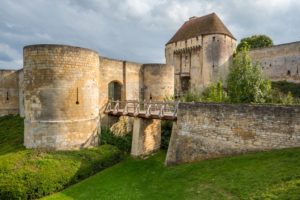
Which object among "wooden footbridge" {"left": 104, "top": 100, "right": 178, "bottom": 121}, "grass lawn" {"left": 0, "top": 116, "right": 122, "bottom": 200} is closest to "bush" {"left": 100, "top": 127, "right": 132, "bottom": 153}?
"grass lawn" {"left": 0, "top": 116, "right": 122, "bottom": 200}

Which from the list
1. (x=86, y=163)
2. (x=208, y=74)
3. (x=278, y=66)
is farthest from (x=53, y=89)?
(x=278, y=66)

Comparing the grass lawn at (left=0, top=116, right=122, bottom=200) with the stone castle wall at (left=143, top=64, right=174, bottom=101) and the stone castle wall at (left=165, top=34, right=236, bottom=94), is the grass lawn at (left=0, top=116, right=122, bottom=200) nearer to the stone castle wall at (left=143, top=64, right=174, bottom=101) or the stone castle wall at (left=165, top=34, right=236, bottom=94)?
the stone castle wall at (left=143, top=64, right=174, bottom=101)

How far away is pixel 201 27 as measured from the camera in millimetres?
29453

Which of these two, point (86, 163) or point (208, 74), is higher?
point (208, 74)

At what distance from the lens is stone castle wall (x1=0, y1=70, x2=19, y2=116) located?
19484 millimetres

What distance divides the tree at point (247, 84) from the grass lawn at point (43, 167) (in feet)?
25.4

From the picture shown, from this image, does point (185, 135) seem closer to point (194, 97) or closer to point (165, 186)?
point (165, 186)

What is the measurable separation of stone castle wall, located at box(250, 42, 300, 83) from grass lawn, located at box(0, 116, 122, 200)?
2307 centimetres

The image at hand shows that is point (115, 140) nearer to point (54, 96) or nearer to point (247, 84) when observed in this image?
point (54, 96)

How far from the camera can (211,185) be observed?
26.5ft

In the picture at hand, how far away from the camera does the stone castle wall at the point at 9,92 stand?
19484 mm

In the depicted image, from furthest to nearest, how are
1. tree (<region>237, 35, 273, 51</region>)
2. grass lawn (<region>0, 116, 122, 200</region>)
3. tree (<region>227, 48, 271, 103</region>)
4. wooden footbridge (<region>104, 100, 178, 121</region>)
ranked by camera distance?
tree (<region>237, 35, 273, 51</region>)
tree (<region>227, 48, 271, 103</region>)
wooden footbridge (<region>104, 100, 178, 121</region>)
grass lawn (<region>0, 116, 122, 200</region>)

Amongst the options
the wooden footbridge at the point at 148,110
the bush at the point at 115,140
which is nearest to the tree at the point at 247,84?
the wooden footbridge at the point at 148,110

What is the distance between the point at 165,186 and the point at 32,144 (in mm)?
6553
